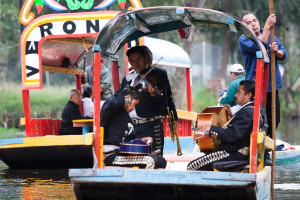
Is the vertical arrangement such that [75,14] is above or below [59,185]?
above

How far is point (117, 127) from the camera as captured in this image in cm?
834

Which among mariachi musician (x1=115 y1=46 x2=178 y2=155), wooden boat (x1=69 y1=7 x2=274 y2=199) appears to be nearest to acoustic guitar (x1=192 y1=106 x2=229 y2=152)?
wooden boat (x1=69 y1=7 x2=274 y2=199)

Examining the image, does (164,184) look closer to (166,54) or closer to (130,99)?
(130,99)

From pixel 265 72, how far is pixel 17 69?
2776 cm

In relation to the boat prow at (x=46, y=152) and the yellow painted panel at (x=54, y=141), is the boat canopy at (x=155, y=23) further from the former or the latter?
the boat prow at (x=46, y=152)

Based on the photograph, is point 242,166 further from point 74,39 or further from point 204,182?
point 74,39

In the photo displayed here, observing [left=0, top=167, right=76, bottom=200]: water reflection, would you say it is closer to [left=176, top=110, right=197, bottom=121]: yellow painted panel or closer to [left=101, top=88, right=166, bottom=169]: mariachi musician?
[left=101, top=88, right=166, bottom=169]: mariachi musician

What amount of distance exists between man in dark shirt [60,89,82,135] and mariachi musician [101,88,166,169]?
186 inches

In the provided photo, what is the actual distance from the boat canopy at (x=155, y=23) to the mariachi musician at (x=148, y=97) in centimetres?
37

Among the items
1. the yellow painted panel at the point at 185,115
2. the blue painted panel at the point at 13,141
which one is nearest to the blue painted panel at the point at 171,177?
the blue painted panel at the point at 13,141

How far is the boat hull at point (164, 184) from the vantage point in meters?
7.28

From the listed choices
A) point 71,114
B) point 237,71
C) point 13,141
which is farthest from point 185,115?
point 13,141

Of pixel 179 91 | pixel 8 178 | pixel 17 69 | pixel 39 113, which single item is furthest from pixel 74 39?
pixel 17 69

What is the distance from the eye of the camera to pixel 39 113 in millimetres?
25656
